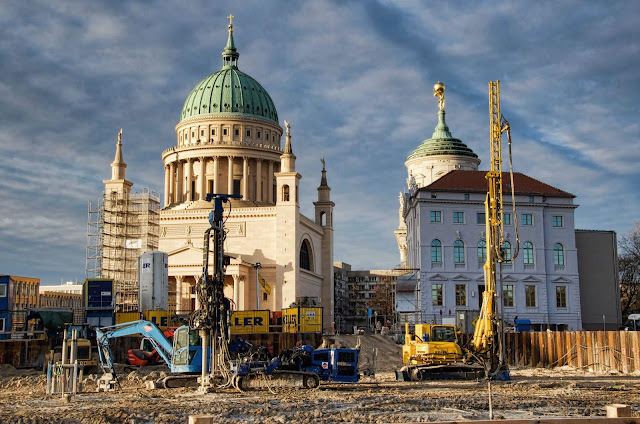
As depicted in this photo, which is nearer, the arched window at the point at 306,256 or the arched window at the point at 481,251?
the arched window at the point at 481,251

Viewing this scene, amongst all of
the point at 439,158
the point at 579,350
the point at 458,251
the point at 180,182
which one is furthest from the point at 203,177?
the point at 579,350

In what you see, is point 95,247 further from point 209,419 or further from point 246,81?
point 209,419

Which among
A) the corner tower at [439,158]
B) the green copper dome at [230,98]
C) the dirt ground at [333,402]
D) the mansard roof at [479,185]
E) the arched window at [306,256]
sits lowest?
the dirt ground at [333,402]

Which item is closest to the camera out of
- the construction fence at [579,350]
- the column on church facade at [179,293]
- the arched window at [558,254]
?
the construction fence at [579,350]

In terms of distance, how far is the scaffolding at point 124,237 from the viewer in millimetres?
74250

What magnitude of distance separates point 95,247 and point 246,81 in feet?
102

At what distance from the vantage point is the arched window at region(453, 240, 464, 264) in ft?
199

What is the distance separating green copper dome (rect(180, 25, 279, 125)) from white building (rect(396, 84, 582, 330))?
3489 centimetres

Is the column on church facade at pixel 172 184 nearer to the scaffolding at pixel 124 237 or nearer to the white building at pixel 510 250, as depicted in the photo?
the scaffolding at pixel 124 237

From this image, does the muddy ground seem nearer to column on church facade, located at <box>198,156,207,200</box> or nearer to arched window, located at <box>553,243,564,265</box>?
arched window, located at <box>553,243,564,265</box>

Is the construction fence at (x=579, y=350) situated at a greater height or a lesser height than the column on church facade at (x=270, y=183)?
lesser

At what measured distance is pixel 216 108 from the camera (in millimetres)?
91562

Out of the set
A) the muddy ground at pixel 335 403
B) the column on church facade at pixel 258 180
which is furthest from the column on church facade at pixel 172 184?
the muddy ground at pixel 335 403

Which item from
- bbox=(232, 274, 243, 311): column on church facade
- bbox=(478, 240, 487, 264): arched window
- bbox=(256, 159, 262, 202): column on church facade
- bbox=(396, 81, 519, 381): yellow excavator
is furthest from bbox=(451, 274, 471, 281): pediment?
bbox=(256, 159, 262, 202): column on church facade
